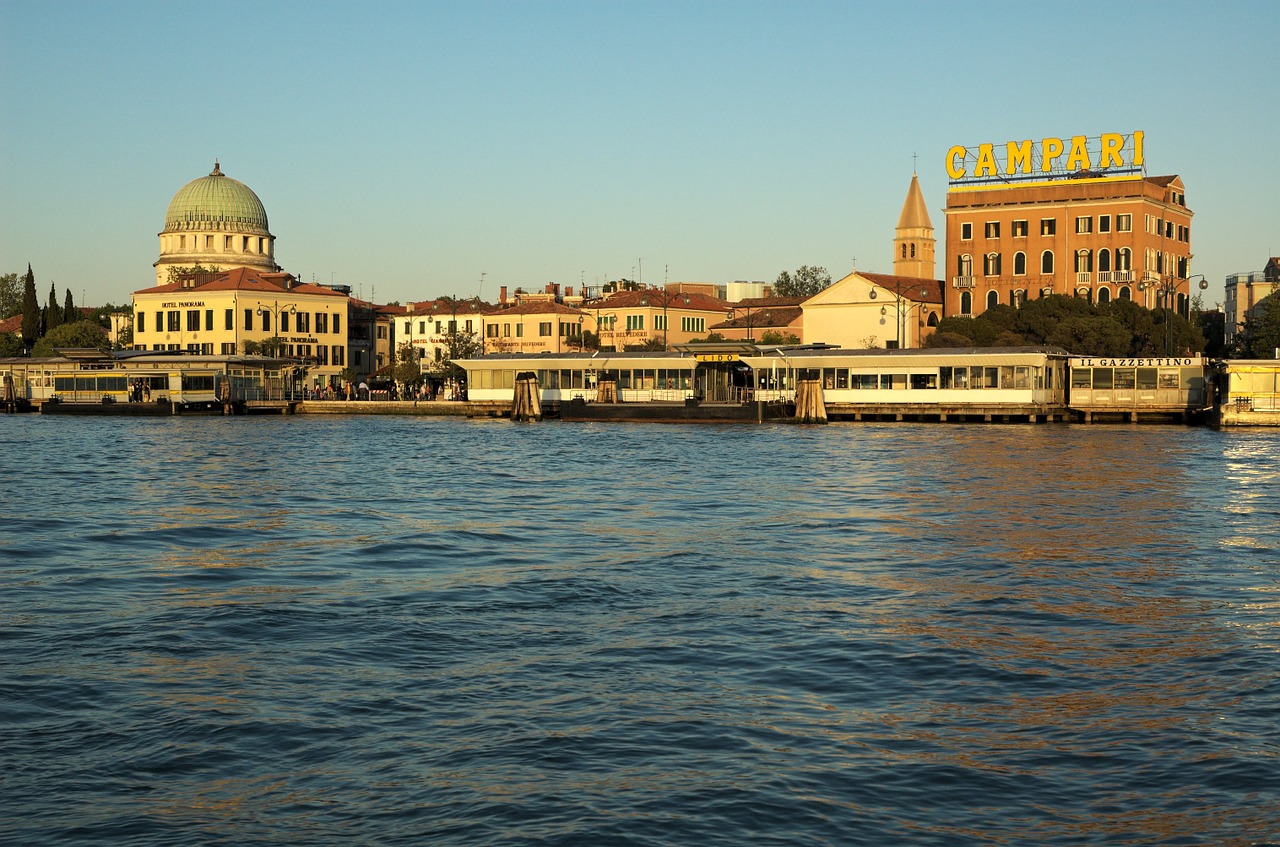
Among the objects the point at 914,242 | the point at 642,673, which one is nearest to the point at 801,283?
the point at 914,242

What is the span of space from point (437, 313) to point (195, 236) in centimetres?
2547

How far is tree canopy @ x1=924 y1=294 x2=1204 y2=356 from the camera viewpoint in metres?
79.1

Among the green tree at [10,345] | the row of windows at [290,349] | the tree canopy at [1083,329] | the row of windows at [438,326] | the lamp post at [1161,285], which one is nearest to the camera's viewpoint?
the tree canopy at [1083,329]

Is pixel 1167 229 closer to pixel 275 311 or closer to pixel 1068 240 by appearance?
pixel 1068 240

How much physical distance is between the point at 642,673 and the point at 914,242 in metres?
109

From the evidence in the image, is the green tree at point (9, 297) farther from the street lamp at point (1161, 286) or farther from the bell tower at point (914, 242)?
the street lamp at point (1161, 286)

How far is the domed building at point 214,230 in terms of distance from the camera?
414ft

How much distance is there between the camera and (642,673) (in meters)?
12.6

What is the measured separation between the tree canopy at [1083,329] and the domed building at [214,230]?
2650 inches

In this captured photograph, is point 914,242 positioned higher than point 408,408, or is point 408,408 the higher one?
point 914,242

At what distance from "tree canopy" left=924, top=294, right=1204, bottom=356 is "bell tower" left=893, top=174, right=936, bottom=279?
3186 centimetres

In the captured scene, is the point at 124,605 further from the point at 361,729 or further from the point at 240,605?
the point at 361,729

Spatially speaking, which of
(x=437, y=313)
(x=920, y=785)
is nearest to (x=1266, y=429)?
(x=920, y=785)

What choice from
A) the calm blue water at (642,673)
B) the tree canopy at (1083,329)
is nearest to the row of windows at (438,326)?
the tree canopy at (1083,329)
